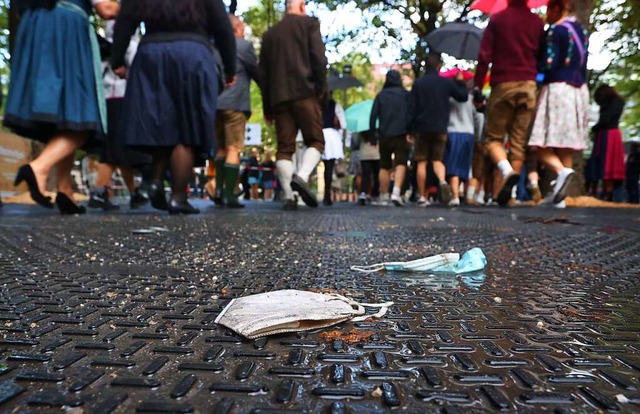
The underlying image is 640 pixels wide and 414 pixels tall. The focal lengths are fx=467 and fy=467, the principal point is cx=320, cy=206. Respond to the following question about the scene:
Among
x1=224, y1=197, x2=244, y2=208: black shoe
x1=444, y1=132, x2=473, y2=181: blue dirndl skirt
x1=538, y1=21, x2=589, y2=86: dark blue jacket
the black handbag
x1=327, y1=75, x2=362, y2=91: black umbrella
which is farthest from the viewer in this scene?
x1=327, y1=75, x2=362, y2=91: black umbrella

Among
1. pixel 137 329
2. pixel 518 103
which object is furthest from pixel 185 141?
pixel 518 103

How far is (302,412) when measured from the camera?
1.94 feet

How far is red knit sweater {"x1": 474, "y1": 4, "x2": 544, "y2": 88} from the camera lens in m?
5.02

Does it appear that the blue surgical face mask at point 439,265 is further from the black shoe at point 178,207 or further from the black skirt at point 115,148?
the black skirt at point 115,148

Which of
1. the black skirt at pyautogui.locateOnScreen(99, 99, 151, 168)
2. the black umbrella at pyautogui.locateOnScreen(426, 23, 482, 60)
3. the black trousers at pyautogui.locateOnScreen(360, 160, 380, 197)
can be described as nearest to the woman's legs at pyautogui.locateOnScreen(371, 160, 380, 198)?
the black trousers at pyautogui.locateOnScreen(360, 160, 380, 197)

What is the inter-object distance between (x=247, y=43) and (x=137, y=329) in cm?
510

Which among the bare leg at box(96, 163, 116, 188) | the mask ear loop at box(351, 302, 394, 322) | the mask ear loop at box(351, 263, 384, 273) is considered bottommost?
the mask ear loop at box(351, 263, 384, 273)

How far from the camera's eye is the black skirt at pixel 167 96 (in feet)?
11.8

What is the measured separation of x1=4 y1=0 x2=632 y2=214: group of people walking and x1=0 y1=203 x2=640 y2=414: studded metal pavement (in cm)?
200

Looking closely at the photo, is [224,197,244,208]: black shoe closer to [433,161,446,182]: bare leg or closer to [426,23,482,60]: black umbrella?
[433,161,446,182]: bare leg

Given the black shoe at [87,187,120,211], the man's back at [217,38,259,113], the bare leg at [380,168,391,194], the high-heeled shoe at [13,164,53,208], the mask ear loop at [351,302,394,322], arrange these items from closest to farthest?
the mask ear loop at [351,302,394,322] → the high-heeled shoe at [13,164,53,208] → the black shoe at [87,187,120,211] → the man's back at [217,38,259,113] → the bare leg at [380,168,391,194]

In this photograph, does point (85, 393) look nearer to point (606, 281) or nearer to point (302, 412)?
point (302, 412)

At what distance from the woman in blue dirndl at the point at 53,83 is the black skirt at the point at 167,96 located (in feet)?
1.20

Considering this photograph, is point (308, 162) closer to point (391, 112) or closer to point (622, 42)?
point (391, 112)
